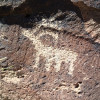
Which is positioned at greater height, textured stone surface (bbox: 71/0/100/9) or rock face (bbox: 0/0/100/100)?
textured stone surface (bbox: 71/0/100/9)

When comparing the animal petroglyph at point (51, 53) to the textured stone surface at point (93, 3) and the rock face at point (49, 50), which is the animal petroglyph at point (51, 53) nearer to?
the rock face at point (49, 50)

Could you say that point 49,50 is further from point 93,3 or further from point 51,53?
point 93,3

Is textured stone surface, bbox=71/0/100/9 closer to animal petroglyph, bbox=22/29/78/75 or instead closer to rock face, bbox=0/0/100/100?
rock face, bbox=0/0/100/100

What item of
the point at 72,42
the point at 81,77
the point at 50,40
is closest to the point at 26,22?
the point at 50,40

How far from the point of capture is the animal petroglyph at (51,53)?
49.5 inches

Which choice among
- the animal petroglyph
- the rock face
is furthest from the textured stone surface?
the animal petroglyph

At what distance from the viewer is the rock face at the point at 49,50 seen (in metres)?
1.23

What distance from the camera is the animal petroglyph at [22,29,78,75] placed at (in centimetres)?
126

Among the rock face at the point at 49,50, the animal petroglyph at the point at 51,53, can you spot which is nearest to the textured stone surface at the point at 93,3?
the rock face at the point at 49,50

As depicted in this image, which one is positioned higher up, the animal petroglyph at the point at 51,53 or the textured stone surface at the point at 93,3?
the textured stone surface at the point at 93,3

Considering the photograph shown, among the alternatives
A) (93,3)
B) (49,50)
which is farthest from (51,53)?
(93,3)

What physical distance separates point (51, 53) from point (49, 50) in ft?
0.06

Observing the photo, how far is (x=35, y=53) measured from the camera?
1309 millimetres

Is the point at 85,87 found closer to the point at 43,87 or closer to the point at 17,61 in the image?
the point at 43,87
